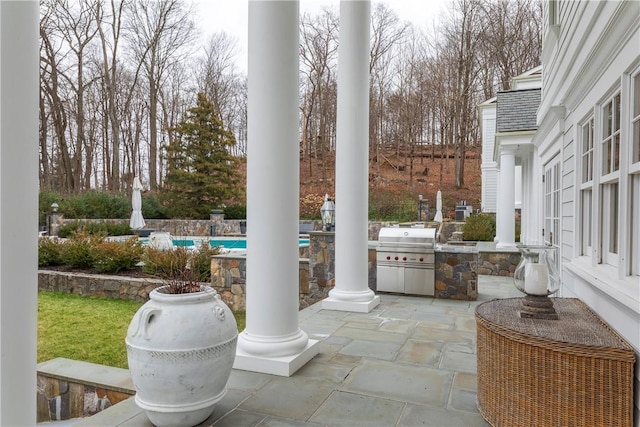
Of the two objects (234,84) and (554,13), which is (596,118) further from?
(234,84)

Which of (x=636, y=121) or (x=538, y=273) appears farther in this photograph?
(x=538, y=273)

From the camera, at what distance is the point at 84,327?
5688 millimetres

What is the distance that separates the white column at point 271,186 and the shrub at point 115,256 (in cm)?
597

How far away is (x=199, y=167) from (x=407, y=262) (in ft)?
48.2

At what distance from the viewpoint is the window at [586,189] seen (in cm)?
354

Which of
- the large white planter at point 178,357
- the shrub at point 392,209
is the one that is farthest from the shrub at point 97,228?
the large white planter at point 178,357

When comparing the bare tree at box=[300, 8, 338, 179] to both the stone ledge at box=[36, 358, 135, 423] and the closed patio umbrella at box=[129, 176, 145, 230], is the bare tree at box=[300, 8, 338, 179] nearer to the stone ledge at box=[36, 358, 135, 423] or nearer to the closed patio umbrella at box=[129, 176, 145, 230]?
the closed patio umbrella at box=[129, 176, 145, 230]

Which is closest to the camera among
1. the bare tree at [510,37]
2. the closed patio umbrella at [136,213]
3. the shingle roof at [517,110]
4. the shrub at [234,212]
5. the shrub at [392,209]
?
the shingle roof at [517,110]

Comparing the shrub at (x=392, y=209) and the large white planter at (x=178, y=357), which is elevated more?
the shrub at (x=392, y=209)

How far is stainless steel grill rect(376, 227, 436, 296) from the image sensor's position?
5.95m

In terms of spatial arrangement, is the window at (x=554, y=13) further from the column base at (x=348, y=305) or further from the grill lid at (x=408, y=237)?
the column base at (x=348, y=305)

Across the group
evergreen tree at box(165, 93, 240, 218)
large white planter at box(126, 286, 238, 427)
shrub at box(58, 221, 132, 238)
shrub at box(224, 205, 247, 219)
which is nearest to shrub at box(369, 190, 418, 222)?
shrub at box(224, 205, 247, 219)

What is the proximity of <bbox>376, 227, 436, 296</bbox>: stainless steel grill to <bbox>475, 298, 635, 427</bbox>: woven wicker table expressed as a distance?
11.3 feet

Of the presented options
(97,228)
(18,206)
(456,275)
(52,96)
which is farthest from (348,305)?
(52,96)
